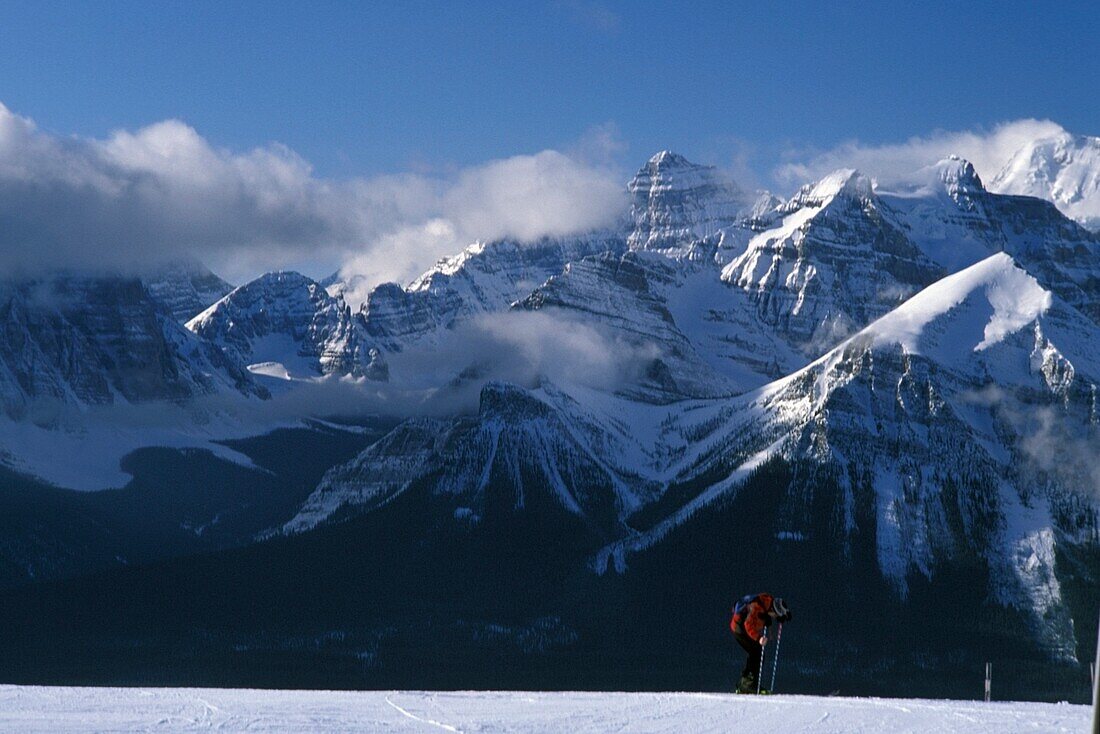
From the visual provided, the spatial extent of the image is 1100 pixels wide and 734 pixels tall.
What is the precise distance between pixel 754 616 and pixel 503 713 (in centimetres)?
1296

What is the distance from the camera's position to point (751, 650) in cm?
8444

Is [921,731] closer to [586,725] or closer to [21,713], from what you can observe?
[586,725]

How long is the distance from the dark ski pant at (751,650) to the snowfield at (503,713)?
7.48 feet

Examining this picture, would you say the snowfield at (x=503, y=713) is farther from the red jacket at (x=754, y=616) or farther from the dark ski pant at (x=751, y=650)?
the red jacket at (x=754, y=616)

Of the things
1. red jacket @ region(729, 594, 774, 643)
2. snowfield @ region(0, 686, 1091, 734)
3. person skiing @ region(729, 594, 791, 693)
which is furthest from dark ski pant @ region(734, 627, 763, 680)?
snowfield @ region(0, 686, 1091, 734)

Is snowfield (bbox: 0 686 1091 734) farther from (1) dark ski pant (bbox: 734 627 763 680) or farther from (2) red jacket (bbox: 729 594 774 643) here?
(2) red jacket (bbox: 729 594 774 643)

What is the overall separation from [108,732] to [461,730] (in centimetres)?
1209

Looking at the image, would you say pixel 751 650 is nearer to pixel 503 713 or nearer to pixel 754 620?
pixel 754 620

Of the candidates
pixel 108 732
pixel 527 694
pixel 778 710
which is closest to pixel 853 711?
pixel 778 710

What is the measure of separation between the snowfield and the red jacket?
2862 millimetres

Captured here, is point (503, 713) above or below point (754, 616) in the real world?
below

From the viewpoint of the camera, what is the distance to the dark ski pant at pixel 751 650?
83.9 m

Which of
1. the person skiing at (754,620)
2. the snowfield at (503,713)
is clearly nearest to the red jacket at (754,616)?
the person skiing at (754,620)

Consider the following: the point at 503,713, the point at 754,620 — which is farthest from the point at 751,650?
the point at 503,713
